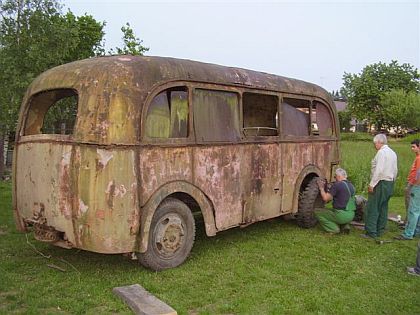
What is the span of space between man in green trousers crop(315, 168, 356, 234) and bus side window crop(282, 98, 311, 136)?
3.27 ft

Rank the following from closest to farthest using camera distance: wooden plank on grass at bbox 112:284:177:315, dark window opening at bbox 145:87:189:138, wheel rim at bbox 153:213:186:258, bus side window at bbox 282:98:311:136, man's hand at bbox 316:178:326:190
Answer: wooden plank on grass at bbox 112:284:177:315 < dark window opening at bbox 145:87:189:138 < wheel rim at bbox 153:213:186:258 < bus side window at bbox 282:98:311:136 < man's hand at bbox 316:178:326:190

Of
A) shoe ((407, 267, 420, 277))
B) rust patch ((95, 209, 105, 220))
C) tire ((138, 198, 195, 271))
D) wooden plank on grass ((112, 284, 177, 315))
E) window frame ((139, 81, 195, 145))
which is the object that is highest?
window frame ((139, 81, 195, 145))

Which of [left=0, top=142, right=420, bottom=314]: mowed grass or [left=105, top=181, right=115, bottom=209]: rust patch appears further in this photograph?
[left=105, top=181, right=115, bottom=209]: rust patch

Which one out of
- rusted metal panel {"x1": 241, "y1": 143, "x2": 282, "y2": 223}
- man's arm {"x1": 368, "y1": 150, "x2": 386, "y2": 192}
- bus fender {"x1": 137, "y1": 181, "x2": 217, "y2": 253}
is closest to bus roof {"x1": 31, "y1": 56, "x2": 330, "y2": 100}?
rusted metal panel {"x1": 241, "y1": 143, "x2": 282, "y2": 223}

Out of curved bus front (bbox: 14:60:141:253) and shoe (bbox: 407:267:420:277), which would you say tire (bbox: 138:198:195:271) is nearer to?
curved bus front (bbox: 14:60:141:253)

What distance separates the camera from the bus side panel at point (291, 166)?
7.39 m

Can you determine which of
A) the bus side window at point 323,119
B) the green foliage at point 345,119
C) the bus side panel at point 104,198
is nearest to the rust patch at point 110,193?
the bus side panel at point 104,198

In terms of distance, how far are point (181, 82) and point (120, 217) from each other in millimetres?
1850

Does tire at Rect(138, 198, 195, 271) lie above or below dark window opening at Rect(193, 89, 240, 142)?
below

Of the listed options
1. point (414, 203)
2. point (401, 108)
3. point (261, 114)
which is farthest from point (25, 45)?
point (401, 108)

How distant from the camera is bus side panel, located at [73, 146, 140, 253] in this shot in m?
4.77

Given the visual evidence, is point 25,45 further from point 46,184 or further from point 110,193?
point 110,193

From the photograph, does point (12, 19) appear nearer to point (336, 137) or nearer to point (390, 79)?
point (336, 137)

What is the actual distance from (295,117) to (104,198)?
14.0ft
